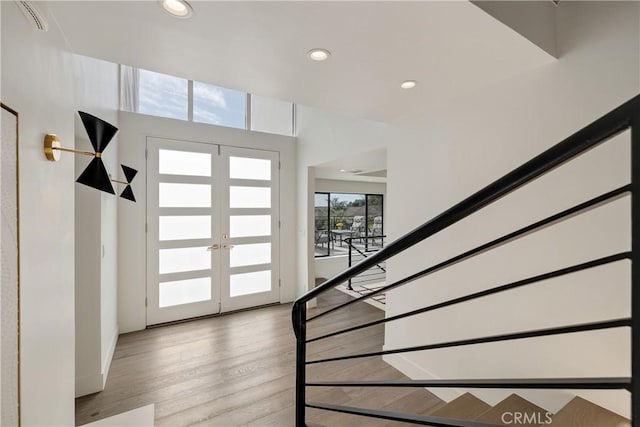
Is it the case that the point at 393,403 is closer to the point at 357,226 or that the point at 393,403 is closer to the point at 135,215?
the point at 135,215

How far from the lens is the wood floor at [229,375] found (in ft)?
6.76

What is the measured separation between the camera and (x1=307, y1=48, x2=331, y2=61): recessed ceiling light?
56.4 inches

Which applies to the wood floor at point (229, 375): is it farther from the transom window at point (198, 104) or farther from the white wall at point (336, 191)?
the transom window at point (198, 104)

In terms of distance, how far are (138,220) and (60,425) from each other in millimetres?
2500

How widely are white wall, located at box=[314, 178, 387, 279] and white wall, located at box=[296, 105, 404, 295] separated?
1.76 m

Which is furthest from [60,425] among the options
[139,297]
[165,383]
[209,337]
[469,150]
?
[469,150]

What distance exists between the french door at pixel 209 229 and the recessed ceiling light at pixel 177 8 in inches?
109

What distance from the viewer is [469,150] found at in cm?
197

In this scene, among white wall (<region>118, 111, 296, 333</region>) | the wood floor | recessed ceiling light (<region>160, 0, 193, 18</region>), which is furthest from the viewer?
white wall (<region>118, 111, 296, 333</region>)

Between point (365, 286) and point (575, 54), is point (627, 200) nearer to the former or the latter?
point (575, 54)

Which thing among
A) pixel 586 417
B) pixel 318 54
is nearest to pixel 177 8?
pixel 318 54

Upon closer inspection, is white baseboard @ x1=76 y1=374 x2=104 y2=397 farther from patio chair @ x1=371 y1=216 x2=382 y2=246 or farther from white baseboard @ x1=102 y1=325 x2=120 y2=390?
patio chair @ x1=371 y1=216 x2=382 y2=246

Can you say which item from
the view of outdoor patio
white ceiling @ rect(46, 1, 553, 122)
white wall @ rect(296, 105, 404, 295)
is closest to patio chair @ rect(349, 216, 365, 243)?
the view of outdoor patio

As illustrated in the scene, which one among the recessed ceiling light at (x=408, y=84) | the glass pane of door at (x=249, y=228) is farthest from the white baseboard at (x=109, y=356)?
the recessed ceiling light at (x=408, y=84)
